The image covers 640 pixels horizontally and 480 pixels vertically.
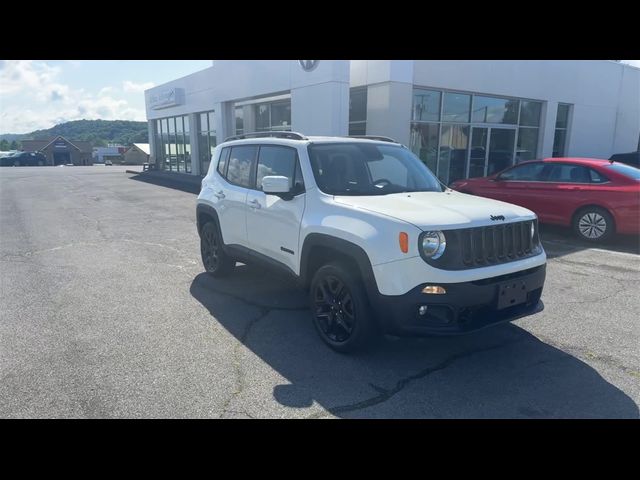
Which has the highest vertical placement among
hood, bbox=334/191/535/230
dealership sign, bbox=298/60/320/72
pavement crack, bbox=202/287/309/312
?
dealership sign, bbox=298/60/320/72

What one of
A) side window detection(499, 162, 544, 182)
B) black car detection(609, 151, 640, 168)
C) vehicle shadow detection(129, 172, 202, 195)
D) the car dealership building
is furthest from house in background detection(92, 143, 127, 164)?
side window detection(499, 162, 544, 182)

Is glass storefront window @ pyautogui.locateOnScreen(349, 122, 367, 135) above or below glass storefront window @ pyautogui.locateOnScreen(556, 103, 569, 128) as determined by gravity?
below

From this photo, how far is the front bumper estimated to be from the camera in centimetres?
336

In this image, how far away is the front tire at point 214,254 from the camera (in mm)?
5957

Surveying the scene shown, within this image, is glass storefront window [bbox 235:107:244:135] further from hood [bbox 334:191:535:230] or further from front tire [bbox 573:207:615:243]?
hood [bbox 334:191:535:230]

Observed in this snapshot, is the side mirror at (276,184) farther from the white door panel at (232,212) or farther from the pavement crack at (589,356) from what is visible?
the pavement crack at (589,356)

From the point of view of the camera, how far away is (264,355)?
13.0ft

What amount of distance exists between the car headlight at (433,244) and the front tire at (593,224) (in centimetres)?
621

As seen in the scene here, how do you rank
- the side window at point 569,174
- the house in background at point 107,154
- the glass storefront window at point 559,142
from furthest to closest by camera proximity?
the house in background at point 107,154 < the glass storefront window at point 559,142 < the side window at point 569,174

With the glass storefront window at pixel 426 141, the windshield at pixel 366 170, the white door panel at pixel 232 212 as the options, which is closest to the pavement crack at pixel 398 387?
the windshield at pixel 366 170

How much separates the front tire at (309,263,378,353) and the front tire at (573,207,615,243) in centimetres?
635

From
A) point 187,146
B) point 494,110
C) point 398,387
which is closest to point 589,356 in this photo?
point 398,387

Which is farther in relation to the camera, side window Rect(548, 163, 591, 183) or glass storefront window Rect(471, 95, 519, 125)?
glass storefront window Rect(471, 95, 519, 125)
